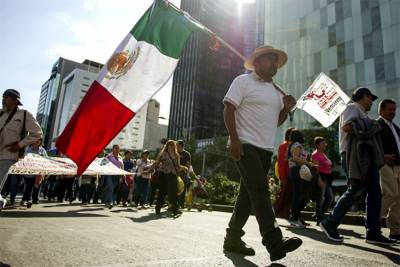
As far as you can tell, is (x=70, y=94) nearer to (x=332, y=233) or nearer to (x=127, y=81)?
(x=127, y=81)

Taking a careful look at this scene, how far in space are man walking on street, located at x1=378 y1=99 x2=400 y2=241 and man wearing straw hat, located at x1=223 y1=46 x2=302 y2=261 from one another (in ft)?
8.22

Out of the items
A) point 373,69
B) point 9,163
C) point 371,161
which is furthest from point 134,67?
point 373,69

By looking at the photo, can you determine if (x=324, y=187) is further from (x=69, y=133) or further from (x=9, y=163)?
(x=9, y=163)

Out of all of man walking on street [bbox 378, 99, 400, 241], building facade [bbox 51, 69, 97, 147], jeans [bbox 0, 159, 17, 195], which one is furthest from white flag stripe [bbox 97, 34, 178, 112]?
building facade [bbox 51, 69, 97, 147]

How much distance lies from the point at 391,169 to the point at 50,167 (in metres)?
9.16

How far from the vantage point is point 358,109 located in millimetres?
4984

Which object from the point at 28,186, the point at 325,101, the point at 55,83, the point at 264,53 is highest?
the point at 55,83

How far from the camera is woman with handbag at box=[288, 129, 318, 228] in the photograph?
671 centimetres

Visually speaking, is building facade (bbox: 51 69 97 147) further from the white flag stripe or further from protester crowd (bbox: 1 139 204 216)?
the white flag stripe

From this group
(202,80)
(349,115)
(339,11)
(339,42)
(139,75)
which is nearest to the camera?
(349,115)

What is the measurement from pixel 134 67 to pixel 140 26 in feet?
2.88

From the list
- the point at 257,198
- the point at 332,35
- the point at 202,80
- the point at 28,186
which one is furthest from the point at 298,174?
the point at 202,80

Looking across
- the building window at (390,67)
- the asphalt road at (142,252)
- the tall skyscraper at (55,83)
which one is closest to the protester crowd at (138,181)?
the asphalt road at (142,252)

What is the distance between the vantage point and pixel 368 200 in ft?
15.8
